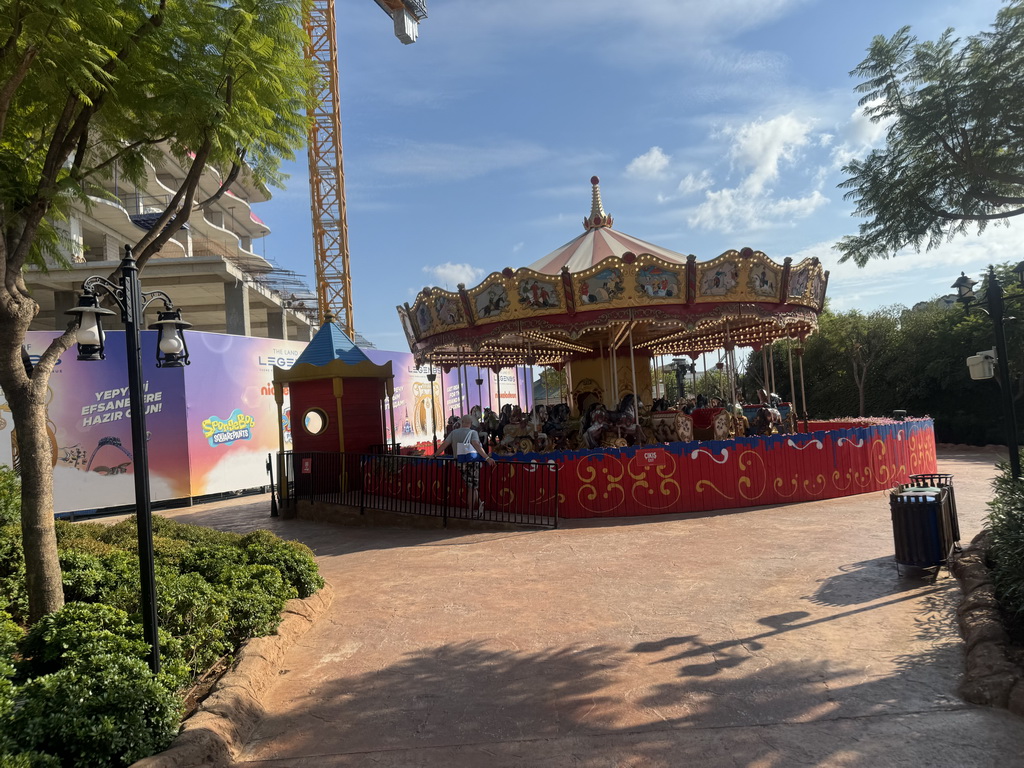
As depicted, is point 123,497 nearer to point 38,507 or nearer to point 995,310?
point 38,507

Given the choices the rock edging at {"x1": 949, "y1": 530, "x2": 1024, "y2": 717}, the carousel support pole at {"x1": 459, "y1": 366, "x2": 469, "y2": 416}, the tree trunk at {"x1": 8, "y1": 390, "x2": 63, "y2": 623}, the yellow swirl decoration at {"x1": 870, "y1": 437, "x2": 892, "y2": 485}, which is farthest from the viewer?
the carousel support pole at {"x1": 459, "y1": 366, "x2": 469, "y2": 416}

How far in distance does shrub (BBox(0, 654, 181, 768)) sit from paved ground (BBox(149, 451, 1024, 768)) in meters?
0.56

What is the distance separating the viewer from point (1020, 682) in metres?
3.55

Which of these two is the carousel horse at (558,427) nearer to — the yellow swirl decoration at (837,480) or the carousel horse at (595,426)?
the carousel horse at (595,426)

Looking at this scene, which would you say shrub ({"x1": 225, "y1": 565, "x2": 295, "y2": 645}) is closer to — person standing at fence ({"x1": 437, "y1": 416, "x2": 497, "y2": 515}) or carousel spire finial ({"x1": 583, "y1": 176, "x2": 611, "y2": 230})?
person standing at fence ({"x1": 437, "y1": 416, "x2": 497, "y2": 515})

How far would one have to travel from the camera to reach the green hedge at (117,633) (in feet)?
10.6

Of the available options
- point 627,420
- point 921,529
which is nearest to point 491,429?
point 627,420

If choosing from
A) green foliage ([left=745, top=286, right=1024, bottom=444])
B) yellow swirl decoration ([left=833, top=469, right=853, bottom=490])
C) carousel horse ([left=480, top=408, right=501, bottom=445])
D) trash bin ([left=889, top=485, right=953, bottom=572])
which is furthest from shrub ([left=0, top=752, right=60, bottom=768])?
green foliage ([left=745, top=286, right=1024, bottom=444])

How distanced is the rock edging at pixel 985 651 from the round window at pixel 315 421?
36.7 feet

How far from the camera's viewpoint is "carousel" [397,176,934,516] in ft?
34.1

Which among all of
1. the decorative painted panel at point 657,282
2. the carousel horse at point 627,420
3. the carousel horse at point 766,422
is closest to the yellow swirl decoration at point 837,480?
the carousel horse at point 766,422

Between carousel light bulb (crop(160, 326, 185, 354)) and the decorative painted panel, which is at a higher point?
the decorative painted panel

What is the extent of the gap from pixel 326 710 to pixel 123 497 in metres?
13.6

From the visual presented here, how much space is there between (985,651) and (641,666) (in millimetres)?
2071
